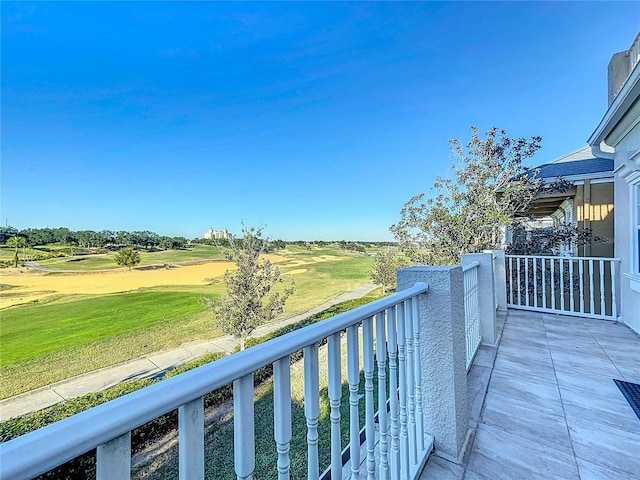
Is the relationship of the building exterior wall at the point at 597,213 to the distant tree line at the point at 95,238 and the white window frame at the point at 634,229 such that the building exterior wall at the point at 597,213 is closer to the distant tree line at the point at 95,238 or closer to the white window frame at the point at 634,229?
the white window frame at the point at 634,229

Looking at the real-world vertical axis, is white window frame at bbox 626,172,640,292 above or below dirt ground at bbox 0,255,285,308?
above

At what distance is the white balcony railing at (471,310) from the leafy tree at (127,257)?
37.9 feet

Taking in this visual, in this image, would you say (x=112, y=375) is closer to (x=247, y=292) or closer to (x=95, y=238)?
(x=95, y=238)

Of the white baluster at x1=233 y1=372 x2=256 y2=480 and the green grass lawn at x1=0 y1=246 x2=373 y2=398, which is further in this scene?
the green grass lawn at x1=0 y1=246 x2=373 y2=398

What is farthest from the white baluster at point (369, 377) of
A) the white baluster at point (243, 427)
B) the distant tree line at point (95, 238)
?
the distant tree line at point (95, 238)

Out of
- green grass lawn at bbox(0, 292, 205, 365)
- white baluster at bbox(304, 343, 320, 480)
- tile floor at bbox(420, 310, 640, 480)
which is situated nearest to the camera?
white baluster at bbox(304, 343, 320, 480)

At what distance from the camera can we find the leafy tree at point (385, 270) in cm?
1179

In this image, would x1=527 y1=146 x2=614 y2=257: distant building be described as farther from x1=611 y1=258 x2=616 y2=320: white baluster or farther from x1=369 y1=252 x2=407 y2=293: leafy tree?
x1=369 y1=252 x2=407 y2=293: leafy tree

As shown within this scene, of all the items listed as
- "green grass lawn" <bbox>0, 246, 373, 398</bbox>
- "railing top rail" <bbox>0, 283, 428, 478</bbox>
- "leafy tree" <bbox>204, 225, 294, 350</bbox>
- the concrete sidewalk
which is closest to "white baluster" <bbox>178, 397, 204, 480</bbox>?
"railing top rail" <bbox>0, 283, 428, 478</bbox>

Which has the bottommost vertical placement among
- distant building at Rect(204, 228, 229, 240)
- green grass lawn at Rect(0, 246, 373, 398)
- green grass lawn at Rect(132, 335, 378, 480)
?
green grass lawn at Rect(0, 246, 373, 398)

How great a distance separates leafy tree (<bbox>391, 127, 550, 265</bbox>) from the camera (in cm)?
740

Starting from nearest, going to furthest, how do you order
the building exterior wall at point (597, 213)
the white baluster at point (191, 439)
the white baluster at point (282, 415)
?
→ 1. the white baluster at point (191, 439)
2. the white baluster at point (282, 415)
3. the building exterior wall at point (597, 213)

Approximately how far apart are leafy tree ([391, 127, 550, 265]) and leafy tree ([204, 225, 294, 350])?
4.52 metres

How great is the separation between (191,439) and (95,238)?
11.5 m
